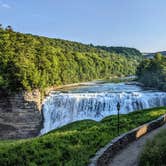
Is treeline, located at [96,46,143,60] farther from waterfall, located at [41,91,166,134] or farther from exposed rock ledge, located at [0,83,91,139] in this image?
exposed rock ledge, located at [0,83,91,139]

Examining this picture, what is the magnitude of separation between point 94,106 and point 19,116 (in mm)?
8266

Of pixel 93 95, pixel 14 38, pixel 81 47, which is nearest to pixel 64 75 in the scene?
pixel 14 38

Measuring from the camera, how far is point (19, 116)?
102 ft

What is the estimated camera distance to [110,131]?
14664mm

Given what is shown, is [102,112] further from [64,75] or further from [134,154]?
[64,75]

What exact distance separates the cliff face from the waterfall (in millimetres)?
1189

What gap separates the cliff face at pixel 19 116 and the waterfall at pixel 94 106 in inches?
46.8

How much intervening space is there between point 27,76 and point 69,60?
27.1 meters

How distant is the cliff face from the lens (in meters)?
30.1

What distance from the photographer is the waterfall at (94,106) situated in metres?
30.1

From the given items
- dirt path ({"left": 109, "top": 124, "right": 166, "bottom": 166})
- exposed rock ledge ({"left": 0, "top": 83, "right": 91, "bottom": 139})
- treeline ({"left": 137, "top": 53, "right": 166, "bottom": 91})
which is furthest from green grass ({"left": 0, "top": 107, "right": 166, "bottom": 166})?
treeline ({"left": 137, "top": 53, "right": 166, "bottom": 91})

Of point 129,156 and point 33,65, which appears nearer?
point 129,156

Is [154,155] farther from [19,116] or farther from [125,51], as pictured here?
[125,51]

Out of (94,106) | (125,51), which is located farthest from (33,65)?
(125,51)
